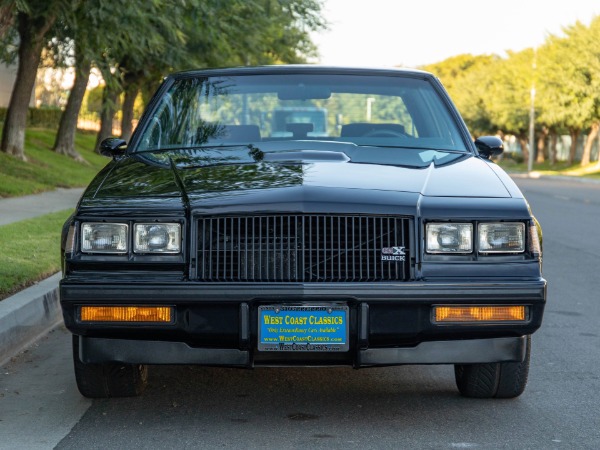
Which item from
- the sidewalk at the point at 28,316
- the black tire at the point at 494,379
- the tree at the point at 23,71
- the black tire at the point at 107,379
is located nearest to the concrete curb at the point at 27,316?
the sidewalk at the point at 28,316

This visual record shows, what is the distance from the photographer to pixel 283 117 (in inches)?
263

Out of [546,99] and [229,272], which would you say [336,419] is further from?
[546,99]

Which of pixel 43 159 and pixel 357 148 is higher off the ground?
pixel 357 148

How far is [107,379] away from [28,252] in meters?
5.38

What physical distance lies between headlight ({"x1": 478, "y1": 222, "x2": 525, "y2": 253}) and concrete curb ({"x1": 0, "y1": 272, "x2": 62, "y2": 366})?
3138 mm

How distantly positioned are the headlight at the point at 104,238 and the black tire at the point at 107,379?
26.8 inches

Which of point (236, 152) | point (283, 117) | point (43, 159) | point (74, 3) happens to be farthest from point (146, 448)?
point (43, 159)

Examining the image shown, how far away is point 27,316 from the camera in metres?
7.63

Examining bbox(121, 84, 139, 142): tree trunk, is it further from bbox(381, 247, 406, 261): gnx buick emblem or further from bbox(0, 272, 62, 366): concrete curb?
bbox(381, 247, 406, 261): gnx buick emblem

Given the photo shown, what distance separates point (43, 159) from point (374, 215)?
85.2ft

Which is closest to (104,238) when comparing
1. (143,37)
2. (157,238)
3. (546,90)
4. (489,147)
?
(157,238)

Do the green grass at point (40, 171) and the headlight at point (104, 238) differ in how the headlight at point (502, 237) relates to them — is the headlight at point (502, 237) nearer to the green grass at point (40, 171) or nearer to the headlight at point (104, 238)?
the headlight at point (104, 238)

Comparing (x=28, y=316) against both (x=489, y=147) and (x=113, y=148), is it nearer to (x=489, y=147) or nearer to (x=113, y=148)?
(x=113, y=148)

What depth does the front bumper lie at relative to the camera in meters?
4.82
